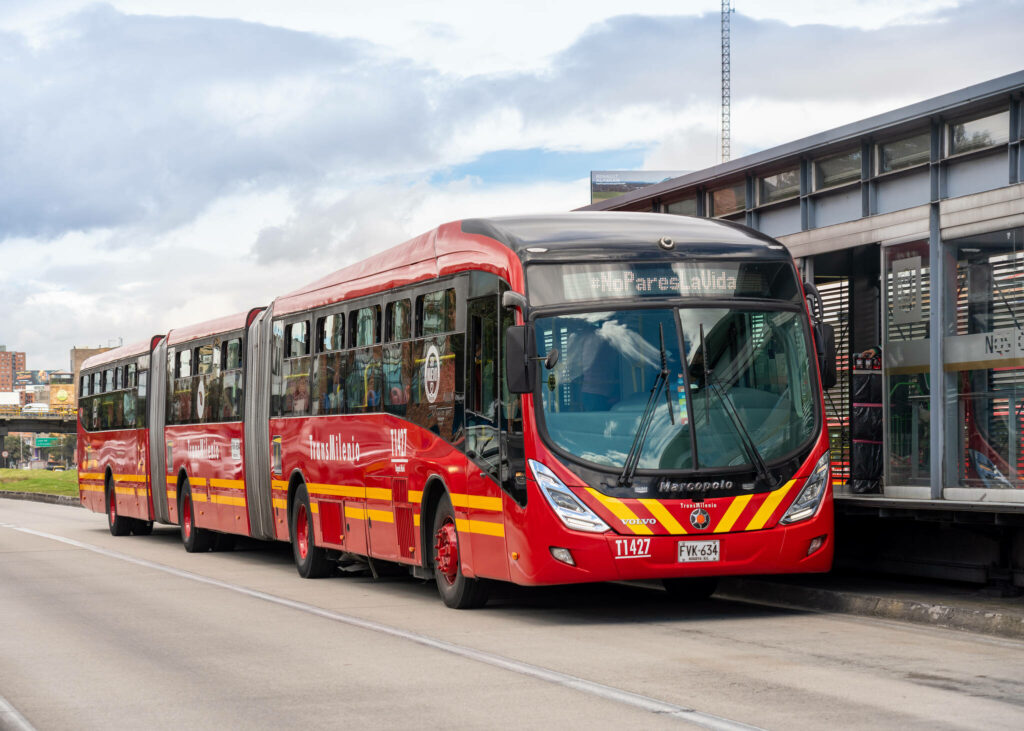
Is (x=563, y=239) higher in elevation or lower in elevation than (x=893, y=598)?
higher

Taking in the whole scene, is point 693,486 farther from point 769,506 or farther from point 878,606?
point 878,606

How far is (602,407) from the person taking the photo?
41.0ft

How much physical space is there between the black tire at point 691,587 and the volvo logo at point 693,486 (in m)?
2.23

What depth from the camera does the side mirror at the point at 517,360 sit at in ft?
40.2

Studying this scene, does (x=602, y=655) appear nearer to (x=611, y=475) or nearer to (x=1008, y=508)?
(x=611, y=475)

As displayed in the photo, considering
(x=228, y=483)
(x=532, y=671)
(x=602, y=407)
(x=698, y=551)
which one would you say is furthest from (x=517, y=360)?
(x=228, y=483)

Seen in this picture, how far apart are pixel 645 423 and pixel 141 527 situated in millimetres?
20910

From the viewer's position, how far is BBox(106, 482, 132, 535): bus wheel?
30.2m

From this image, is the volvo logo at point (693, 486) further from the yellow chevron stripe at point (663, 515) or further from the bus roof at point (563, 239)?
the bus roof at point (563, 239)

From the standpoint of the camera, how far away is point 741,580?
1548 cm

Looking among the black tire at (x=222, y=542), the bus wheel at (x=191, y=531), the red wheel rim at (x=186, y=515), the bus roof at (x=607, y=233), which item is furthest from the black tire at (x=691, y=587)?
the red wheel rim at (x=186, y=515)

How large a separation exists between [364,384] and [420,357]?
175 cm

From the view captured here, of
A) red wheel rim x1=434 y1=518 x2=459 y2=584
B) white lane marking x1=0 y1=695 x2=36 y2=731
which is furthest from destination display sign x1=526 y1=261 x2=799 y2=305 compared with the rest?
white lane marking x1=0 y1=695 x2=36 y2=731

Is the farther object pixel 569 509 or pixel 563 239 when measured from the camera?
pixel 563 239
